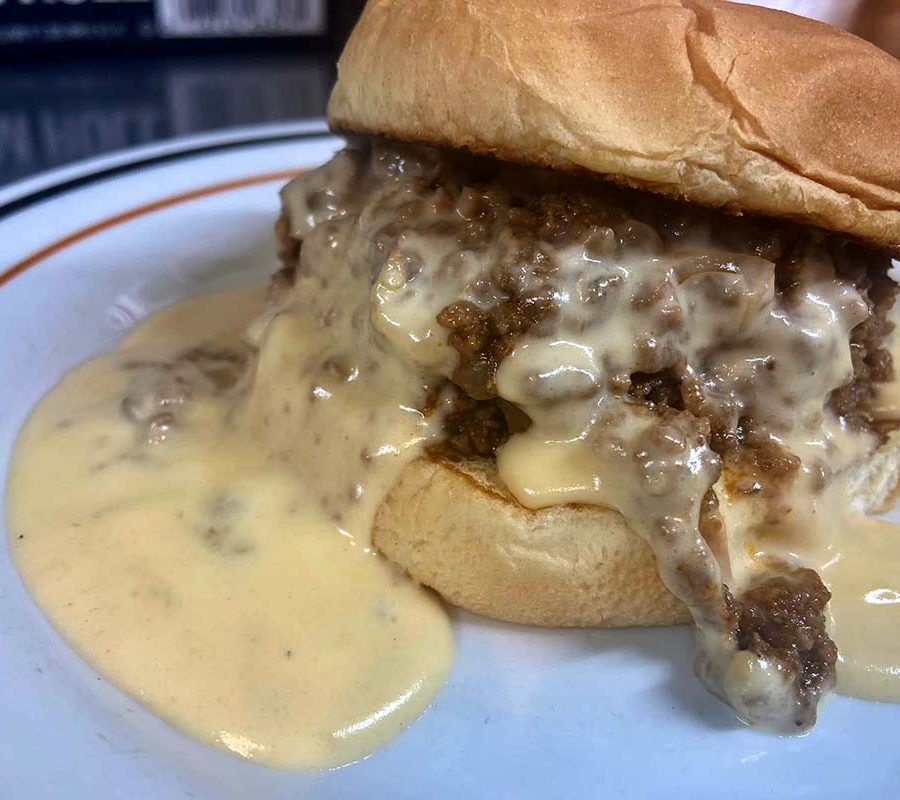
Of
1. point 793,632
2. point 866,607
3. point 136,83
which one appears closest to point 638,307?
point 793,632

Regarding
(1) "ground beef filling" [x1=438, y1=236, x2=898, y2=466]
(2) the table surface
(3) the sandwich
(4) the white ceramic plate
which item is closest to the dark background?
(2) the table surface

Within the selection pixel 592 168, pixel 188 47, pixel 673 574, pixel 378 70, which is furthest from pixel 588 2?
pixel 188 47

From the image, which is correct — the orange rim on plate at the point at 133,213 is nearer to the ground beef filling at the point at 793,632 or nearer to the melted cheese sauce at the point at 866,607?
the ground beef filling at the point at 793,632

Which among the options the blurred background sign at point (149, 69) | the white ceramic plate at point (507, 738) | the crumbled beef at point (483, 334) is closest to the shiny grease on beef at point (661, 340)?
the crumbled beef at point (483, 334)

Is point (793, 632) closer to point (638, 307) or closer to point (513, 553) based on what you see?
point (513, 553)

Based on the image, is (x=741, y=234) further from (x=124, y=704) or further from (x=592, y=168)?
(x=124, y=704)
